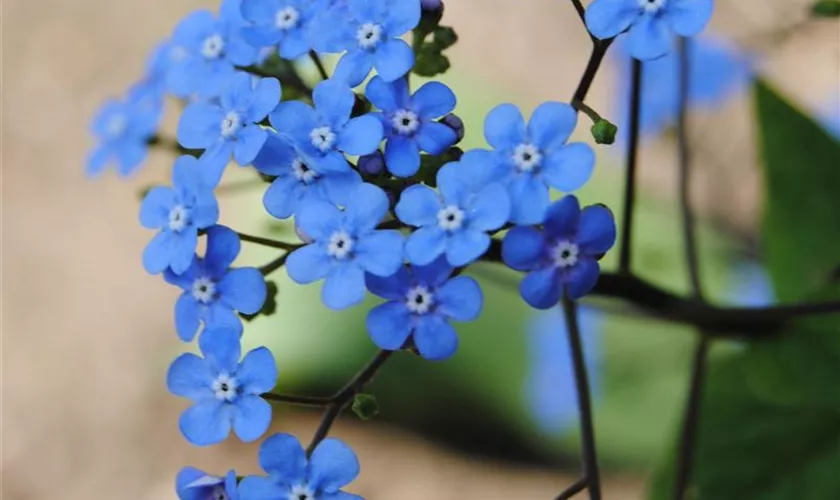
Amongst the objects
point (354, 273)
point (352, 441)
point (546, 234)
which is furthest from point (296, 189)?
point (352, 441)

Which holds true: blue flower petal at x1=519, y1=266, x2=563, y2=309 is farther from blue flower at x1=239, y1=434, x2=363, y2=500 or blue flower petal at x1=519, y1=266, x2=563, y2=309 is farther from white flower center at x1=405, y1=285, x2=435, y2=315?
blue flower at x1=239, y1=434, x2=363, y2=500

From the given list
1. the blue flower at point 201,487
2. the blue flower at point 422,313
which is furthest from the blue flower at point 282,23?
the blue flower at point 201,487

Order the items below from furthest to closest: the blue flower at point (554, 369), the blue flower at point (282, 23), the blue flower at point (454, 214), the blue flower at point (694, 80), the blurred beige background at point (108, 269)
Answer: the blurred beige background at point (108, 269) < the blue flower at point (554, 369) < the blue flower at point (694, 80) < the blue flower at point (282, 23) < the blue flower at point (454, 214)

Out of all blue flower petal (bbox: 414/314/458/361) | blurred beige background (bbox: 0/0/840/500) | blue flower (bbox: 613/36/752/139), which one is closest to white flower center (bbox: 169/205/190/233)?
blue flower petal (bbox: 414/314/458/361)

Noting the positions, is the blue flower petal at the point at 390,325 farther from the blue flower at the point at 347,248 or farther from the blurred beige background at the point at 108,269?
the blurred beige background at the point at 108,269

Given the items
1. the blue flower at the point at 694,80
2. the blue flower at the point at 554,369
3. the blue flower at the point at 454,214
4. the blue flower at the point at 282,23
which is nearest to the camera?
the blue flower at the point at 454,214

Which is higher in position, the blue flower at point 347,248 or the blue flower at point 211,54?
the blue flower at point 211,54

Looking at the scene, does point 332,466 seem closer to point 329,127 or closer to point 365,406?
point 365,406

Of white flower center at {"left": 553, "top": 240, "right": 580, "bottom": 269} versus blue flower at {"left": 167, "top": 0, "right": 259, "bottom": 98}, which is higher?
blue flower at {"left": 167, "top": 0, "right": 259, "bottom": 98}
